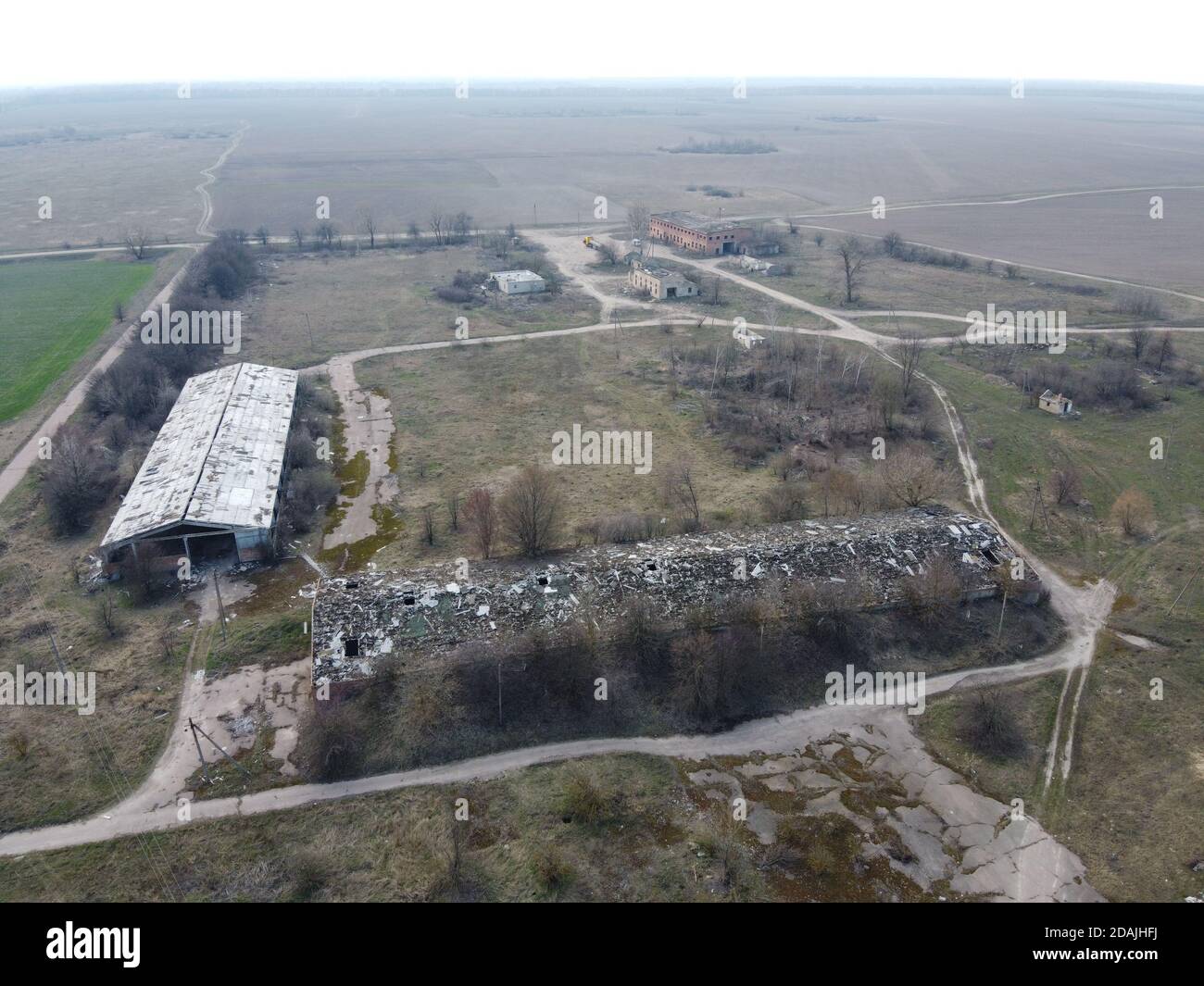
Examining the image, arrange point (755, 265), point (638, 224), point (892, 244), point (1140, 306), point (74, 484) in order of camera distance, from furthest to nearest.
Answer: point (638, 224)
point (892, 244)
point (755, 265)
point (1140, 306)
point (74, 484)

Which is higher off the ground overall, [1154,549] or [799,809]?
[1154,549]

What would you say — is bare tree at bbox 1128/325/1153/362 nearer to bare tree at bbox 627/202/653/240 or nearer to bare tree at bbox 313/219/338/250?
bare tree at bbox 627/202/653/240

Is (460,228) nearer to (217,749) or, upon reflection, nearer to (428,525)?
(428,525)

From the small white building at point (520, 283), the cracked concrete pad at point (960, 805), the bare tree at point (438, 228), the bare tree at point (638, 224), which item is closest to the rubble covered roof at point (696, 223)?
the bare tree at point (638, 224)

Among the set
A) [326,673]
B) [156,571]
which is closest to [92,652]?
[156,571]

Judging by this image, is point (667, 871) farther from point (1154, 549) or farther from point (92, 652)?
point (1154, 549)

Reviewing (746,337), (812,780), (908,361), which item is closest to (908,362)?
(908,361)
